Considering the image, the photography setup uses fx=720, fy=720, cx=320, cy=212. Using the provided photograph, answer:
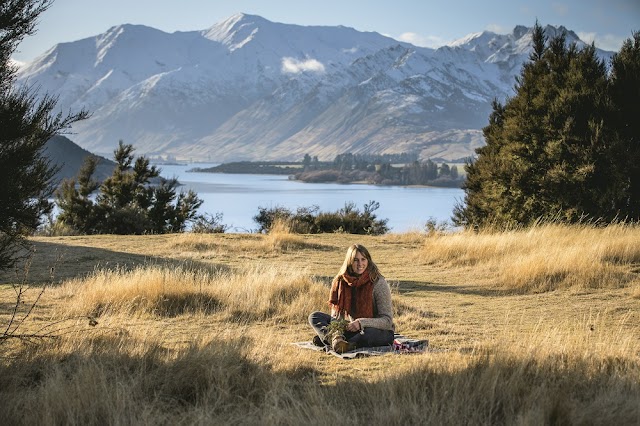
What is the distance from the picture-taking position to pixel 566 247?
46.7 ft

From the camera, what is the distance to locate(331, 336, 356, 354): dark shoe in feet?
25.4

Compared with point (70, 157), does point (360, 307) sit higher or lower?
lower

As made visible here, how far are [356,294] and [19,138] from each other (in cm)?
388

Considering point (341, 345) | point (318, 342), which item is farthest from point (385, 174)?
point (341, 345)

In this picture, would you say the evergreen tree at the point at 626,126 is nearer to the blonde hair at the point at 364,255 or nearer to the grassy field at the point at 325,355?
the grassy field at the point at 325,355

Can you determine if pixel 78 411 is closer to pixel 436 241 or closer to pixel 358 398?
pixel 358 398

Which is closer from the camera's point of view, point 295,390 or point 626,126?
point 295,390

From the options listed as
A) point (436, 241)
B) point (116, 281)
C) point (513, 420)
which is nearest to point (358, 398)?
point (513, 420)

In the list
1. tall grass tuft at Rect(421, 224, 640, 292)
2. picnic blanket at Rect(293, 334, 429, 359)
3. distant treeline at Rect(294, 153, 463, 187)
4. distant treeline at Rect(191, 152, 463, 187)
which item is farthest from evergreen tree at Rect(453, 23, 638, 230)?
distant treeline at Rect(294, 153, 463, 187)

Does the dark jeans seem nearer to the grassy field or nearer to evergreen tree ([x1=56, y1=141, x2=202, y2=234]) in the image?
the grassy field

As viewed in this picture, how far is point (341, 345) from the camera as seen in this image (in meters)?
7.75

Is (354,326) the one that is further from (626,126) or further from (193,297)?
(626,126)

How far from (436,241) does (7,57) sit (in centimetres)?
1256

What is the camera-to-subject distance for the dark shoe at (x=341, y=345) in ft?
25.4
